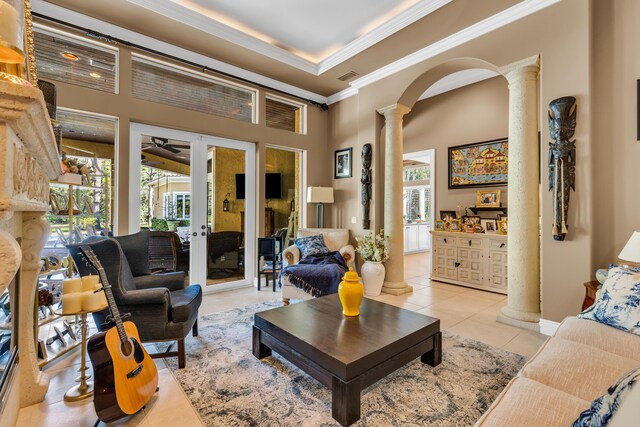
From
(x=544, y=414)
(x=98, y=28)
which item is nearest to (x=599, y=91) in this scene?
(x=544, y=414)

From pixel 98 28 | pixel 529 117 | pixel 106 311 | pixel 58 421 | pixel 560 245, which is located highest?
pixel 98 28

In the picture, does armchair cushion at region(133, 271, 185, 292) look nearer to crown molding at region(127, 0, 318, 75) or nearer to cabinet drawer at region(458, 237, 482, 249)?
crown molding at region(127, 0, 318, 75)

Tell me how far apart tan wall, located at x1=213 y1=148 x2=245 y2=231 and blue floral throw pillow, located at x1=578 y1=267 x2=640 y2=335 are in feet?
13.7

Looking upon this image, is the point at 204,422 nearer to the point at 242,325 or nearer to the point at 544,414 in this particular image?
the point at 242,325

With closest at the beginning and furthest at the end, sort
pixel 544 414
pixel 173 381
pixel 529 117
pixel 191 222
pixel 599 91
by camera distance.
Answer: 1. pixel 544 414
2. pixel 173 381
3. pixel 599 91
4. pixel 529 117
5. pixel 191 222

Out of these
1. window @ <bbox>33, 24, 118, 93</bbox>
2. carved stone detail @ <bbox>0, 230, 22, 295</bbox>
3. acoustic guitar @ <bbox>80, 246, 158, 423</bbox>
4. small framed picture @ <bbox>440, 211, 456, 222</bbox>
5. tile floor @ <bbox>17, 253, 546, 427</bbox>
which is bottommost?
tile floor @ <bbox>17, 253, 546, 427</bbox>

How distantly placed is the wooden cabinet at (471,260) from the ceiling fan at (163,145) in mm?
4319

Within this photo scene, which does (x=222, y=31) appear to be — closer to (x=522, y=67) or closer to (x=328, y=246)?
(x=328, y=246)

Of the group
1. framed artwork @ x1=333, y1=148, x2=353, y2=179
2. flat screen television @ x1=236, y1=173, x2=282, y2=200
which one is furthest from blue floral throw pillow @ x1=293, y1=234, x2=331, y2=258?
framed artwork @ x1=333, y1=148, x2=353, y2=179

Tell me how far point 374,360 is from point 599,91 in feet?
10.6

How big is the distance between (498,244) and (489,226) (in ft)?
1.12

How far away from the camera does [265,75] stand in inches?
184

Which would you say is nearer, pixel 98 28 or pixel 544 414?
pixel 544 414

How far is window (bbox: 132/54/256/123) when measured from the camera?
3.82m
